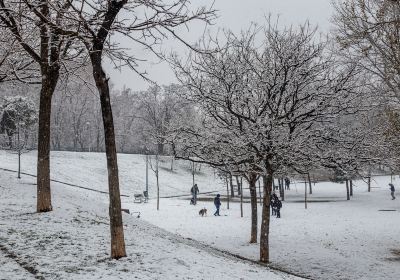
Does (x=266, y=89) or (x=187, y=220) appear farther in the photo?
(x=187, y=220)

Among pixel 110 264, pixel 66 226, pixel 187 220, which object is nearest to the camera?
pixel 110 264

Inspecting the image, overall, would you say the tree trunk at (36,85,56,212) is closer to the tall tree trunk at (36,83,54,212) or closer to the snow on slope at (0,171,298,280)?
the tall tree trunk at (36,83,54,212)

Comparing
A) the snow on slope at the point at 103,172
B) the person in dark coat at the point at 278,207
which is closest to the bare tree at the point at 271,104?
the person in dark coat at the point at 278,207

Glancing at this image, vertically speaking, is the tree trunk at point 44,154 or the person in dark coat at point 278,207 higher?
the tree trunk at point 44,154

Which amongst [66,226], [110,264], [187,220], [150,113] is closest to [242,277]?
[110,264]

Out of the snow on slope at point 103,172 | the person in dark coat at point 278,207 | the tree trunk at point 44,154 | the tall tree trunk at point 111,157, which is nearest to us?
the tall tree trunk at point 111,157

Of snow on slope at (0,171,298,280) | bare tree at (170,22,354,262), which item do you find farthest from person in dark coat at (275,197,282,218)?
snow on slope at (0,171,298,280)

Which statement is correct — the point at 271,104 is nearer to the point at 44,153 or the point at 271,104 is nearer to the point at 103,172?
the point at 44,153

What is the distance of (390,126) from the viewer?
48.0 feet

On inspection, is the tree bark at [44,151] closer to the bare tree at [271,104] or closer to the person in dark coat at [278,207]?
the bare tree at [271,104]

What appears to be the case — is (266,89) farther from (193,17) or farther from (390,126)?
(193,17)

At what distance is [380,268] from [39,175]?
11.7m

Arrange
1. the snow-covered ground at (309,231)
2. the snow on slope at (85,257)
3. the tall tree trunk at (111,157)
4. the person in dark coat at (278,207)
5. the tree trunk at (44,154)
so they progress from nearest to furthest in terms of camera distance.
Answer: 1. the snow on slope at (85,257)
2. the tall tree trunk at (111,157)
3. the tree trunk at (44,154)
4. the snow-covered ground at (309,231)
5. the person in dark coat at (278,207)

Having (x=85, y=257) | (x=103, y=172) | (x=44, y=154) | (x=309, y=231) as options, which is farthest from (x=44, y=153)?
(x=103, y=172)
